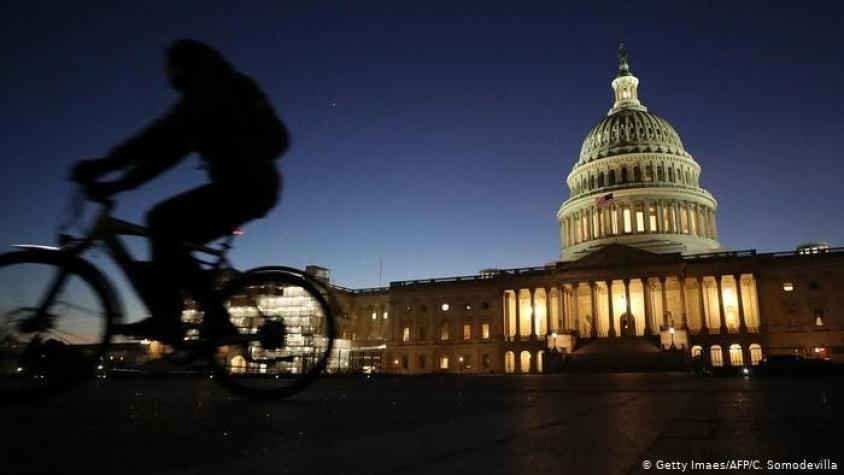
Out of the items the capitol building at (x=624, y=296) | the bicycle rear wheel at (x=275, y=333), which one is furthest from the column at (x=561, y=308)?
the bicycle rear wheel at (x=275, y=333)

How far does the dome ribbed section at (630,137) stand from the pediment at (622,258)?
27740mm

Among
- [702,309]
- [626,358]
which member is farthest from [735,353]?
[626,358]

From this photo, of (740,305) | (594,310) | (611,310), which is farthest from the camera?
(594,310)

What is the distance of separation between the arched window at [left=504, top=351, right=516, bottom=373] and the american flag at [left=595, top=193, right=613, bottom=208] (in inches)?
1019

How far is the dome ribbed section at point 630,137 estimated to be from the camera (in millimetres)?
93938

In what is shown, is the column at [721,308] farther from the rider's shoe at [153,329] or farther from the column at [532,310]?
the rider's shoe at [153,329]

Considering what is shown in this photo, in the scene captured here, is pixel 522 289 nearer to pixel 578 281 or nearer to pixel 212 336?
pixel 578 281

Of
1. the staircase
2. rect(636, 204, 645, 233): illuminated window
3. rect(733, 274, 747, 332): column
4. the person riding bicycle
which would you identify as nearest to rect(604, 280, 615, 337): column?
the staircase

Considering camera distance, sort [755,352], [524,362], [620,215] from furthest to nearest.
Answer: [620,215] < [524,362] < [755,352]

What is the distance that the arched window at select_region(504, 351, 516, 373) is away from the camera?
3084 inches

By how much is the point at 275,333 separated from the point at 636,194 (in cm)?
8864

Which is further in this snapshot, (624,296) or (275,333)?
(624,296)

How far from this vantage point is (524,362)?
254ft

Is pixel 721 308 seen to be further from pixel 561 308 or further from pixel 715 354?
pixel 561 308
